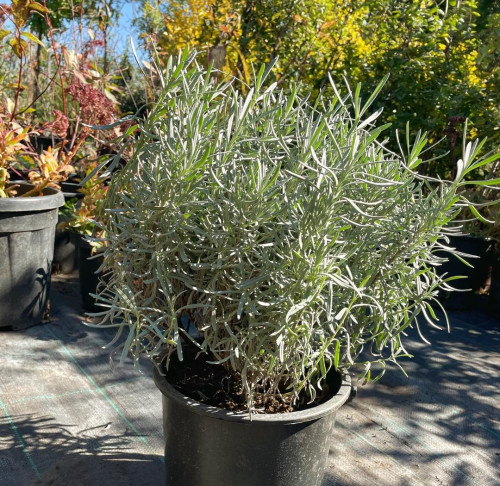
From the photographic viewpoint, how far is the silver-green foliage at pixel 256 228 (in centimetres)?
126

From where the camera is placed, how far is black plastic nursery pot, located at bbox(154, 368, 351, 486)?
1.42m

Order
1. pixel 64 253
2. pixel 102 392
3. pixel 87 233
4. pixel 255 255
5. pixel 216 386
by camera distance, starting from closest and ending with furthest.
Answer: pixel 255 255, pixel 216 386, pixel 102 392, pixel 87 233, pixel 64 253

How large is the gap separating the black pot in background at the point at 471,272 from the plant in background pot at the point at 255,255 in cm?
267

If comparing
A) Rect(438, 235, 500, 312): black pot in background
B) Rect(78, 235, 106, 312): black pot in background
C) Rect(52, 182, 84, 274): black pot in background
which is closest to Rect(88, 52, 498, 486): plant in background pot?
Rect(78, 235, 106, 312): black pot in background

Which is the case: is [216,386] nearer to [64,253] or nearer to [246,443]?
[246,443]

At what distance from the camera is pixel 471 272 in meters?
4.11

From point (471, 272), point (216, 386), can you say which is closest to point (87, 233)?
point (216, 386)

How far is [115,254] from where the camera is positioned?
145 cm

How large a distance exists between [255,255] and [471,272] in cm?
326

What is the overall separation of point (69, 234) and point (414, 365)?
2511 mm

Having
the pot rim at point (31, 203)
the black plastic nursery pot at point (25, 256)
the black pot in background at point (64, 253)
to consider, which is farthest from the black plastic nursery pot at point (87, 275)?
the black pot in background at point (64, 253)

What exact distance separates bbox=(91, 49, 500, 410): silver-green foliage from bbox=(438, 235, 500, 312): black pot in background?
8.89ft

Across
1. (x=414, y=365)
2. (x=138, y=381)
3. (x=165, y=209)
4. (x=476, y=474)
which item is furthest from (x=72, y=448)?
(x=414, y=365)

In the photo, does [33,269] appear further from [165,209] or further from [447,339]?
[447,339]
